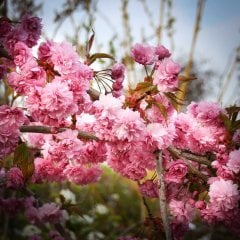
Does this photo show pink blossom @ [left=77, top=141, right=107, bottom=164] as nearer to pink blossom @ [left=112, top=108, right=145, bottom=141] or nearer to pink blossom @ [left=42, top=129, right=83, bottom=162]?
pink blossom @ [left=42, top=129, right=83, bottom=162]

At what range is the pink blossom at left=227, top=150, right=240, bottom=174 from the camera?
1555mm

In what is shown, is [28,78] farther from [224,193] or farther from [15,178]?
[224,193]

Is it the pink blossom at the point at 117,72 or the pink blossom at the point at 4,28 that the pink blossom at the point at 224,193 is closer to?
the pink blossom at the point at 117,72

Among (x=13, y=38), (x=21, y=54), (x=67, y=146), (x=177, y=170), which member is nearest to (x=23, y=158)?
(x=67, y=146)

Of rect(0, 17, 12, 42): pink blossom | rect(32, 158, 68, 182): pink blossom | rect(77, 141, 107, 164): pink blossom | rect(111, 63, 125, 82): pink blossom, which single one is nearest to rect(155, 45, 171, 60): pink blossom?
rect(111, 63, 125, 82): pink blossom

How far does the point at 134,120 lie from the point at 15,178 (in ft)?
2.38

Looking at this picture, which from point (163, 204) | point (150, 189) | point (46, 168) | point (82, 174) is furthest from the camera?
point (82, 174)

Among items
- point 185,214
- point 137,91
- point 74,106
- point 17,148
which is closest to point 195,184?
point 185,214

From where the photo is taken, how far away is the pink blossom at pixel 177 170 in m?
1.74

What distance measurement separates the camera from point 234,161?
156 cm

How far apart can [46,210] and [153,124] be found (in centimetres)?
112

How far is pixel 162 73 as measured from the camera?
1625mm

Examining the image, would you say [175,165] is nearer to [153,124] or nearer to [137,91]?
[153,124]

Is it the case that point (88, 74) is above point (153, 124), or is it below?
above
